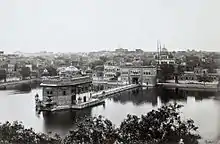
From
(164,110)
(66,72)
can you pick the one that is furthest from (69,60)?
(164,110)

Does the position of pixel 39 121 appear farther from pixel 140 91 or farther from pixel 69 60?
pixel 69 60

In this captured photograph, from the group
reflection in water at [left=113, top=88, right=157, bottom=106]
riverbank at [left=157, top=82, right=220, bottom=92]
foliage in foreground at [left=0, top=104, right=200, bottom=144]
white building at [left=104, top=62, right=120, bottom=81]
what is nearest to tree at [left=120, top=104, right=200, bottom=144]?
foliage in foreground at [left=0, top=104, right=200, bottom=144]

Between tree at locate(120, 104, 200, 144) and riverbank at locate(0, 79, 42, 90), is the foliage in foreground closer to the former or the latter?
tree at locate(120, 104, 200, 144)

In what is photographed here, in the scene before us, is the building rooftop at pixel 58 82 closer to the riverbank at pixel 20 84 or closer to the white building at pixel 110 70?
the riverbank at pixel 20 84

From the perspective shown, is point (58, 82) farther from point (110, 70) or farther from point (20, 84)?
point (110, 70)

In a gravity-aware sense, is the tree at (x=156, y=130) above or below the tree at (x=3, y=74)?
below

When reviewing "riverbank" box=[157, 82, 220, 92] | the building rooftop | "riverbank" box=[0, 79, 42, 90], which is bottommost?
"riverbank" box=[157, 82, 220, 92]

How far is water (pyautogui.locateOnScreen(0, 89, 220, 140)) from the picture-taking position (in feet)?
10.0

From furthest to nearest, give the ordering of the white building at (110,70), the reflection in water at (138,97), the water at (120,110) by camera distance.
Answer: the white building at (110,70) < the reflection in water at (138,97) < the water at (120,110)

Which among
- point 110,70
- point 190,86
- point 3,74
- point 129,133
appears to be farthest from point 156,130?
point 110,70

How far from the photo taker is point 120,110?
3.66m

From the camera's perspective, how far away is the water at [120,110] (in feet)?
10.0

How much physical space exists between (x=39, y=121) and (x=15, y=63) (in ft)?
8.73

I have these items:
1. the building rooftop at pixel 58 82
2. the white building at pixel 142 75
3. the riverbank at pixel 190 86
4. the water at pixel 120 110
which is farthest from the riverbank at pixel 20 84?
the riverbank at pixel 190 86
